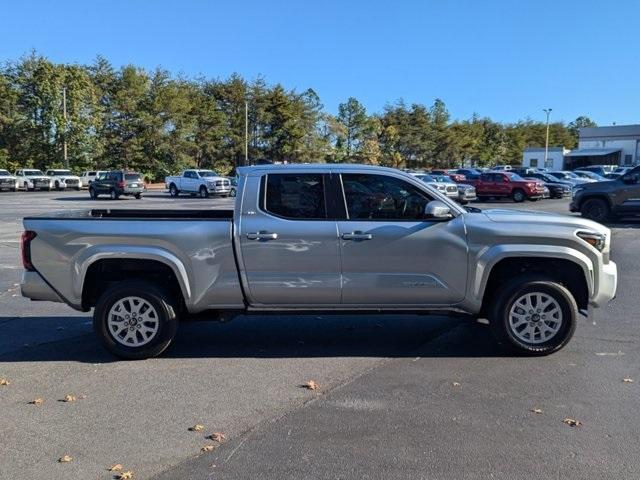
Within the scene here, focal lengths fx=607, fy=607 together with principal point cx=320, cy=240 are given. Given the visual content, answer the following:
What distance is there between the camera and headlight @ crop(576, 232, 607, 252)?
18.6 ft

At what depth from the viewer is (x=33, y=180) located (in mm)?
46906

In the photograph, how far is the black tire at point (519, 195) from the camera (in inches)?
1303

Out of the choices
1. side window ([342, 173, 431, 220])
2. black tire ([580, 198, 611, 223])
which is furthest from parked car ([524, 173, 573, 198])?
side window ([342, 173, 431, 220])

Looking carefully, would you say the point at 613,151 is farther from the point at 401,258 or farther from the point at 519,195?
the point at 401,258

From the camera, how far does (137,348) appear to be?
570cm

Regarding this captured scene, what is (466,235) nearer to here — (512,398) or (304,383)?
(512,398)

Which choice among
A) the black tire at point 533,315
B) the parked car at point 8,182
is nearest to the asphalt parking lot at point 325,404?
the black tire at point 533,315

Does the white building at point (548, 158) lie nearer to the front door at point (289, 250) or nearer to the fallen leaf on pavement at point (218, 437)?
the front door at point (289, 250)

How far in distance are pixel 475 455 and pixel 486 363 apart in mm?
1911

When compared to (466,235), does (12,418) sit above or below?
below

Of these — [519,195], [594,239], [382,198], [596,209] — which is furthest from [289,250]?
[519,195]

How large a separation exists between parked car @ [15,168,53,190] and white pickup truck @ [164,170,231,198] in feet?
→ 43.6

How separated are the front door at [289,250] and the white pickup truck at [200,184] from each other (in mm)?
32890

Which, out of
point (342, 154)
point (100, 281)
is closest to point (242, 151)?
point (342, 154)
